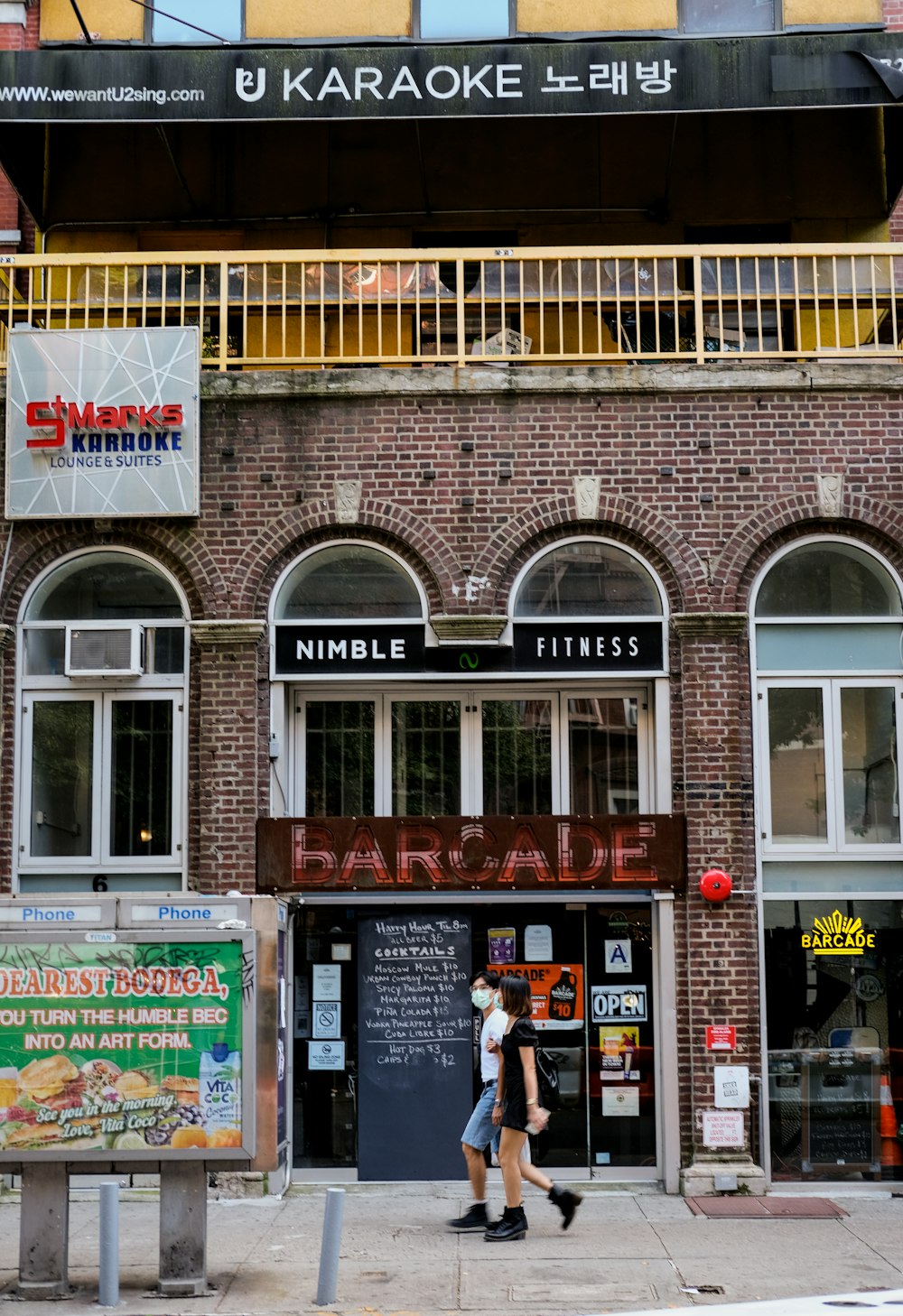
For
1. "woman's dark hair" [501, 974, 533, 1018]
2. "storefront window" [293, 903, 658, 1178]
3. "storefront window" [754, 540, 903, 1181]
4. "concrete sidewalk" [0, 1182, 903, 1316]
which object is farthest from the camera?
"storefront window" [293, 903, 658, 1178]

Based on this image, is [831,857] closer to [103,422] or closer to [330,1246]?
[330,1246]

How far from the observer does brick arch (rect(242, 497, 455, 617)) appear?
42.5 ft

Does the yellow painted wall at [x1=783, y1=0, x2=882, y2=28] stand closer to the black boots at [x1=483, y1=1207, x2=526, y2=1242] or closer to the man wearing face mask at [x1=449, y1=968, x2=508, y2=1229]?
the man wearing face mask at [x1=449, y1=968, x2=508, y2=1229]

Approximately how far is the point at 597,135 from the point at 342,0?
2.87 m

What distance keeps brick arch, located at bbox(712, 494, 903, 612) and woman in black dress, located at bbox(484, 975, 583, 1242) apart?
4.20 metres

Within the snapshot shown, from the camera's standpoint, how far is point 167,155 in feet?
50.7

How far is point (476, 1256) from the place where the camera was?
9.91m

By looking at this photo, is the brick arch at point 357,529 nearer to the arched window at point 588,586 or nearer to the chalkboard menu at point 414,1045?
the arched window at point 588,586

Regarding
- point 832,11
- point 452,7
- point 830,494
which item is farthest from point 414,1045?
Result: point 832,11

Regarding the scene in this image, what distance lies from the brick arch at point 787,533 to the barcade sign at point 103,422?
180 inches

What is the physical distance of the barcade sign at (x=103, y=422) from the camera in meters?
13.0

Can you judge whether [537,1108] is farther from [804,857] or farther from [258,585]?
[258,585]

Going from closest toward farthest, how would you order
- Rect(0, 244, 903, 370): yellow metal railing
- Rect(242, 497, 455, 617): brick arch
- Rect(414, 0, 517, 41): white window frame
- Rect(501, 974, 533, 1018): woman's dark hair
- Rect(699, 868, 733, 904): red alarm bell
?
1. Rect(501, 974, 533, 1018): woman's dark hair
2. Rect(699, 868, 733, 904): red alarm bell
3. Rect(242, 497, 455, 617): brick arch
4. Rect(0, 244, 903, 370): yellow metal railing
5. Rect(414, 0, 517, 41): white window frame

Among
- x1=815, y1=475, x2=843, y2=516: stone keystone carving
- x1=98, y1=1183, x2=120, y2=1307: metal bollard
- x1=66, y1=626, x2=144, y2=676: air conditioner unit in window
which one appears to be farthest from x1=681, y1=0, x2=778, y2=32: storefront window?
x1=98, y1=1183, x2=120, y2=1307: metal bollard
